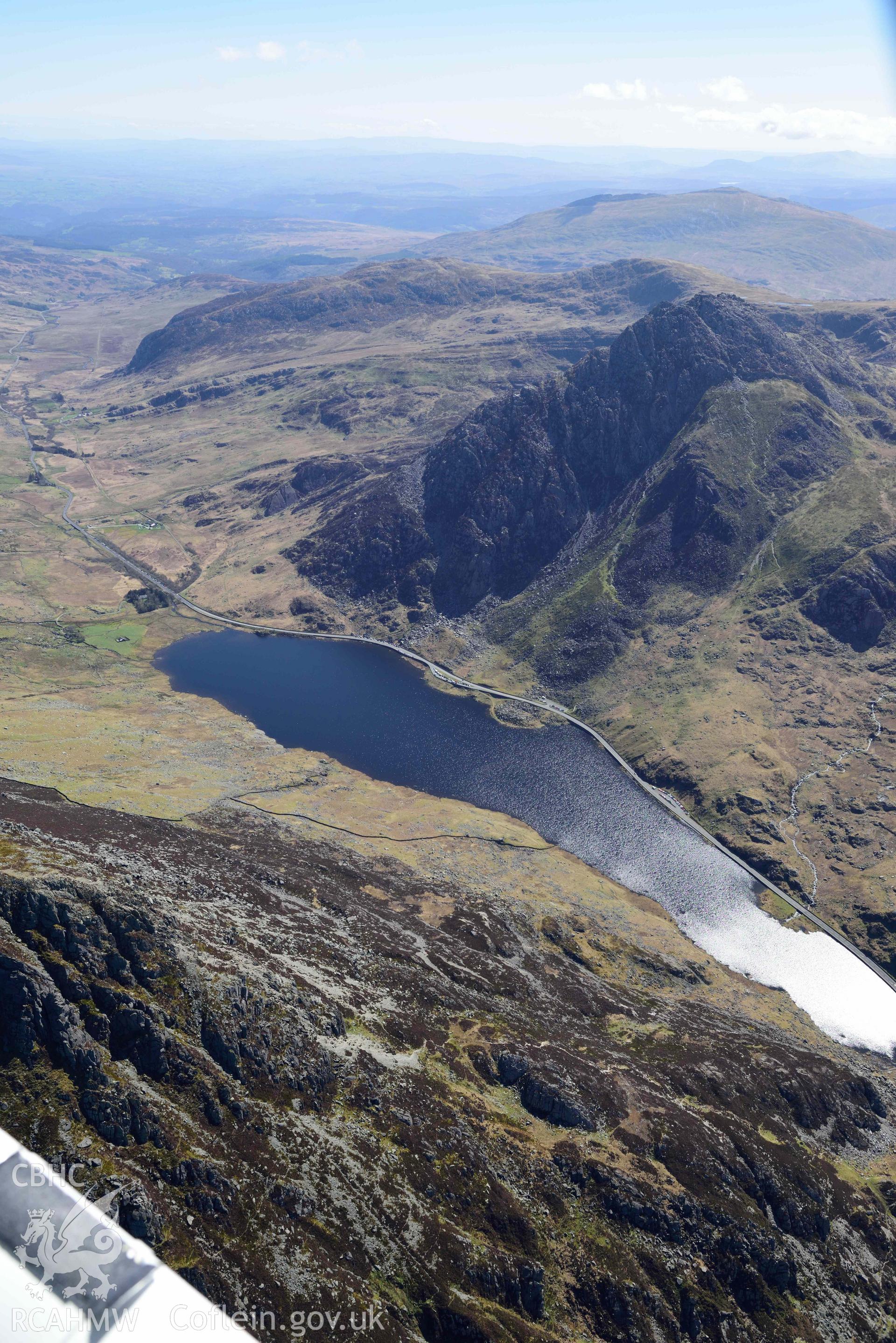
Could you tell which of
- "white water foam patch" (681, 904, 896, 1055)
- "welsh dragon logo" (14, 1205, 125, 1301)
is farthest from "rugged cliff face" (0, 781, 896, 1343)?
"welsh dragon logo" (14, 1205, 125, 1301)

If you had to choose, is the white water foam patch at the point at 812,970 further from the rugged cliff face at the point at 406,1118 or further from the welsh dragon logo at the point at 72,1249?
the welsh dragon logo at the point at 72,1249

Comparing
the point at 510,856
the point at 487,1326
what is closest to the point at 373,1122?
the point at 487,1326

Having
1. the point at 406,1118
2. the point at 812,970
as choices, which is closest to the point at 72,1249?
the point at 406,1118

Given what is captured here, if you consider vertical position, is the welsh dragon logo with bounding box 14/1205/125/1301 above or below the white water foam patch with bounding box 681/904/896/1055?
above

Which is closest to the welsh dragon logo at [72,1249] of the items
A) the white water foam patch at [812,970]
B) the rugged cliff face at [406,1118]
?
the rugged cliff face at [406,1118]

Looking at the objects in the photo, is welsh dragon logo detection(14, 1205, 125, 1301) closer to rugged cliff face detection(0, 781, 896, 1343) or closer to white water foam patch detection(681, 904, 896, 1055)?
rugged cliff face detection(0, 781, 896, 1343)

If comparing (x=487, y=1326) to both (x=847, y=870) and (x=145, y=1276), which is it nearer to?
(x=145, y=1276)
